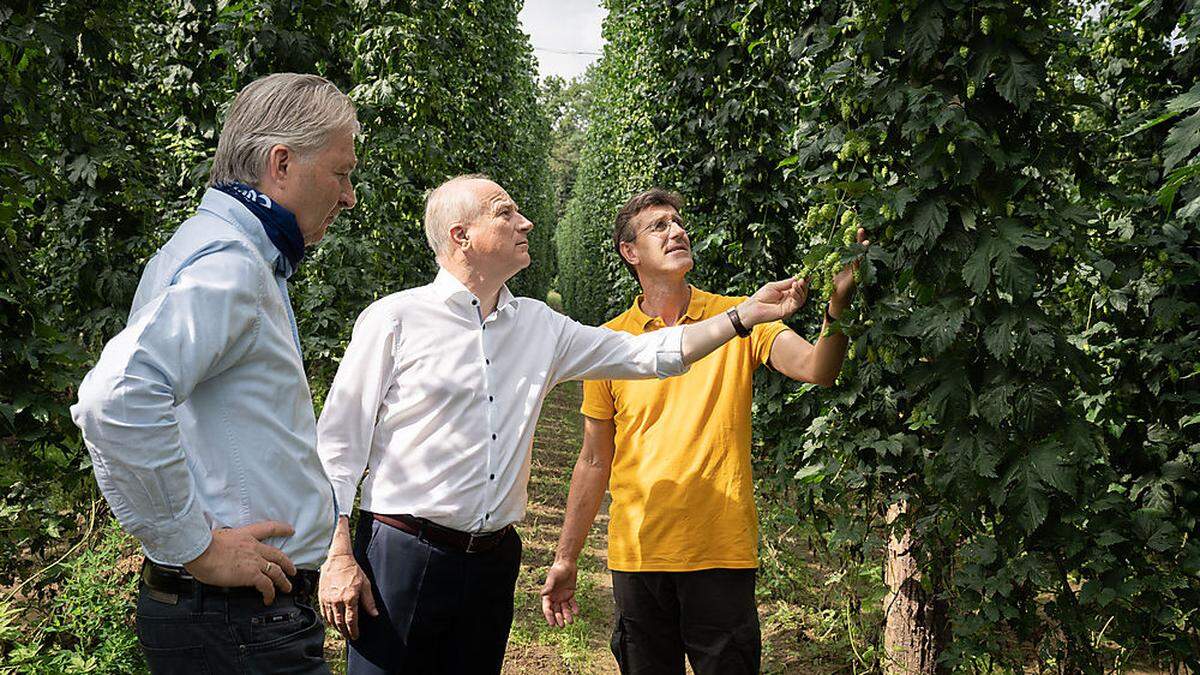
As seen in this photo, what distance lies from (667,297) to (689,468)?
0.65 metres

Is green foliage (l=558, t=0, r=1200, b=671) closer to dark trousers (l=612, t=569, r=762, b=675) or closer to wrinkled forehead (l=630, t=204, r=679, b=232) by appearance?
wrinkled forehead (l=630, t=204, r=679, b=232)

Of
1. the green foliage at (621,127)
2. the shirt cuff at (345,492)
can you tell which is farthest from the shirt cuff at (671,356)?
the green foliage at (621,127)

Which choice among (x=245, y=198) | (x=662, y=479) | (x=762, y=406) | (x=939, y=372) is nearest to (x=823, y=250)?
(x=939, y=372)

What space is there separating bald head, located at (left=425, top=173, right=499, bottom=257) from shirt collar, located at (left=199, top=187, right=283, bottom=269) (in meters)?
1.10

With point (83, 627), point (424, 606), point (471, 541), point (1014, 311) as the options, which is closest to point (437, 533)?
point (471, 541)

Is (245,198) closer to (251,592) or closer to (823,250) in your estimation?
→ (251,592)

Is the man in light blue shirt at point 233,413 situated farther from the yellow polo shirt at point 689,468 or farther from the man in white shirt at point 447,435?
the yellow polo shirt at point 689,468

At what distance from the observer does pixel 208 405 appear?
1812mm

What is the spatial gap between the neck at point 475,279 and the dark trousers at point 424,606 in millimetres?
753

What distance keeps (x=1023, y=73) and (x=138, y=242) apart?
446cm

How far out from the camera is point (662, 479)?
316 cm

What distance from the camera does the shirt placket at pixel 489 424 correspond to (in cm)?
281

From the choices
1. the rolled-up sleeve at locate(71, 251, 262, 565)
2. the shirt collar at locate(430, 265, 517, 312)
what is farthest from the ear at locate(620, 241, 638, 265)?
the rolled-up sleeve at locate(71, 251, 262, 565)

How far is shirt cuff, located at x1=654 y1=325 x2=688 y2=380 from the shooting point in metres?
2.95
